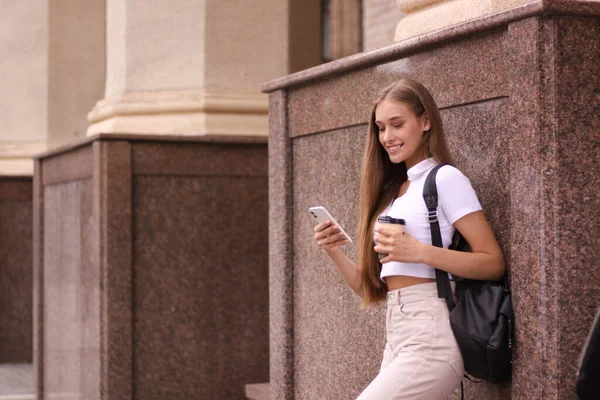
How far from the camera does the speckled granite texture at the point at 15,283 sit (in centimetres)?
1138

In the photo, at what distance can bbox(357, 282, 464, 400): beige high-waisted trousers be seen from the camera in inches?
133

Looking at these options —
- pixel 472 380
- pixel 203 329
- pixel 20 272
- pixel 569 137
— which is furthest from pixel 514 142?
pixel 20 272

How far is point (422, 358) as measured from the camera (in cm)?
341

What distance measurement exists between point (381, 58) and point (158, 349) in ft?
10.7

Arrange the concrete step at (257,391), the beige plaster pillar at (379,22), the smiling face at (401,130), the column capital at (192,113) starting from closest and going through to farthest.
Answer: the smiling face at (401,130), the concrete step at (257,391), the column capital at (192,113), the beige plaster pillar at (379,22)

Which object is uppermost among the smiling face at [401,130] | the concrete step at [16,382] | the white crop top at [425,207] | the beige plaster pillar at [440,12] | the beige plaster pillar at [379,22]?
the beige plaster pillar at [379,22]

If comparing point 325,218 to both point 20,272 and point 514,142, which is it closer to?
point 514,142

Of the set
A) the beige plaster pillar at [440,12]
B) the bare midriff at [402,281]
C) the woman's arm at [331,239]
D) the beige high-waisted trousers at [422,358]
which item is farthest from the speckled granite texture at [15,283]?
the beige high-waisted trousers at [422,358]

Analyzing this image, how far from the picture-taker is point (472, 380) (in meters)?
3.78

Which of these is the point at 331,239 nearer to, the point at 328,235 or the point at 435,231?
the point at 328,235

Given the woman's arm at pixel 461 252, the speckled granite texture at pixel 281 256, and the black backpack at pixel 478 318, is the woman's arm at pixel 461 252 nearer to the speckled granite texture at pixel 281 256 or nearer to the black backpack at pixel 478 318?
the black backpack at pixel 478 318

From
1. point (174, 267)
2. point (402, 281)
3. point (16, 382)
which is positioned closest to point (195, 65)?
point (174, 267)

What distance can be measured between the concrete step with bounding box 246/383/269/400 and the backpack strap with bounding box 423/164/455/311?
3039 millimetres

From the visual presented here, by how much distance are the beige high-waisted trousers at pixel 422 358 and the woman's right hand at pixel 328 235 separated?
40 centimetres
